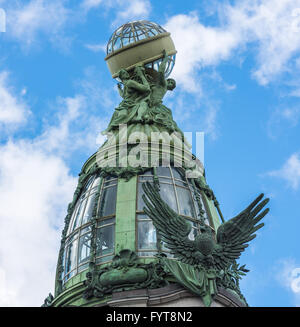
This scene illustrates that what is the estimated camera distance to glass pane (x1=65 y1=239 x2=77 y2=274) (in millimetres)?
27734

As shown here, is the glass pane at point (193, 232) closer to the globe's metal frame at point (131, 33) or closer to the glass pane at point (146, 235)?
the glass pane at point (146, 235)

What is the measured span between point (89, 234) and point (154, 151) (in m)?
4.73

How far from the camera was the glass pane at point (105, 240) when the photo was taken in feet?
87.5

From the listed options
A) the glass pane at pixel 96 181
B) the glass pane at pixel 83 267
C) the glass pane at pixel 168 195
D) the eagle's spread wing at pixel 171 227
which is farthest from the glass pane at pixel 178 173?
the glass pane at pixel 83 267

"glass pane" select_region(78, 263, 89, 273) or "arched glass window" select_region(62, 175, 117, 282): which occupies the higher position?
"arched glass window" select_region(62, 175, 117, 282)

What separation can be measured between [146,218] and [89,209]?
2.95 meters

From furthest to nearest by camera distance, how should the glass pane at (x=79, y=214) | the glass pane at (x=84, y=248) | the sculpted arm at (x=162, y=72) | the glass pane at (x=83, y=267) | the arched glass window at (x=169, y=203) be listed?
the sculpted arm at (x=162, y=72) < the glass pane at (x=79, y=214) < the glass pane at (x=84, y=248) < the glass pane at (x=83, y=267) < the arched glass window at (x=169, y=203)

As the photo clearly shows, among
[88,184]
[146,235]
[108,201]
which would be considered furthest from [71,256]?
[88,184]

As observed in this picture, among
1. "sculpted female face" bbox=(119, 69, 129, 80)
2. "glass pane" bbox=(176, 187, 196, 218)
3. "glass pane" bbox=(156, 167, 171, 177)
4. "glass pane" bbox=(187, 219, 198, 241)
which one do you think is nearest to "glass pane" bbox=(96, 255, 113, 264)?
"glass pane" bbox=(187, 219, 198, 241)

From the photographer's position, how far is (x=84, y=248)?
90.9ft

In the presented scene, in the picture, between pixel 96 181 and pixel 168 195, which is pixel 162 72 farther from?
pixel 168 195

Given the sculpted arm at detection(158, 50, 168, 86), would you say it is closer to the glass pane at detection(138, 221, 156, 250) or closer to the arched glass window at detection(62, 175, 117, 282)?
the arched glass window at detection(62, 175, 117, 282)

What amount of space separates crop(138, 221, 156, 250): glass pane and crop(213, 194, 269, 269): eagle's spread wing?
2832 millimetres
